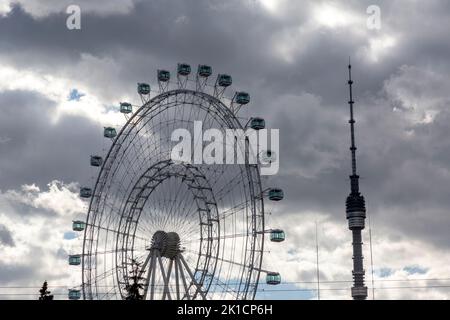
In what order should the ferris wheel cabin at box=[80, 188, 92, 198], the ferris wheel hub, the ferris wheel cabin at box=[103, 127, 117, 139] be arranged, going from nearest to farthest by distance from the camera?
the ferris wheel hub < the ferris wheel cabin at box=[80, 188, 92, 198] < the ferris wheel cabin at box=[103, 127, 117, 139]

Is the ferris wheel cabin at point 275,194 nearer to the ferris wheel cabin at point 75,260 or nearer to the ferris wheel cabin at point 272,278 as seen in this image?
the ferris wheel cabin at point 272,278

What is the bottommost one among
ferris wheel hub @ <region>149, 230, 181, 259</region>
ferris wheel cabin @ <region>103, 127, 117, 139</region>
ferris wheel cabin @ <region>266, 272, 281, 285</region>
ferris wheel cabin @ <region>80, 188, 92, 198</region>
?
ferris wheel cabin @ <region>266, 272, 281, 285</region>

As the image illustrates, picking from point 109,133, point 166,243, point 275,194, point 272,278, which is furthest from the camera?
point 109,133

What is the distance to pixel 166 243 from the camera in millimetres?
77750

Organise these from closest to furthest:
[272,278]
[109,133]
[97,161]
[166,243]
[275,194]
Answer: [166,243], [272,278], [275,194], [97,161], [109,133]

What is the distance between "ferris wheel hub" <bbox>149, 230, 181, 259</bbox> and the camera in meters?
77.8

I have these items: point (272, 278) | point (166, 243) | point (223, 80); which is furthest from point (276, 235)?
point (223, 80)

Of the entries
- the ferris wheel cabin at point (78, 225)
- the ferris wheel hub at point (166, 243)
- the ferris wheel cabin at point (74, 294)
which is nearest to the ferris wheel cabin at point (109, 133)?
the ferris wheel cabin at point (78, 225)

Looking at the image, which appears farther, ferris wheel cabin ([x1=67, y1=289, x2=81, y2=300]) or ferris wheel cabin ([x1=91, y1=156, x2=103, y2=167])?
ferris wheel cabin ([x1=91, y1=156, x2=103, y2=167])

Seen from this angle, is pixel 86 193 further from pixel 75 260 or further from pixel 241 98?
pixel 241 98

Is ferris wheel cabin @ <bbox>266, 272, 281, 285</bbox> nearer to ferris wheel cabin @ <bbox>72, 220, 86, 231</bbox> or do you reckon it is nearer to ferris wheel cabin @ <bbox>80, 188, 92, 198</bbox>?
ferris wheel cabin @ <bbox>72, 220, 86, 231</bbox>

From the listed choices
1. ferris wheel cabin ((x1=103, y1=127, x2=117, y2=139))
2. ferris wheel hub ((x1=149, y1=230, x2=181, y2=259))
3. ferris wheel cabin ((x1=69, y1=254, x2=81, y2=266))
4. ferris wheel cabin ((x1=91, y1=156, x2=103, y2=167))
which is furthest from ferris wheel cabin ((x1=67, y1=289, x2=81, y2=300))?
ferris wheel cabin ((x1=103, y1=127, x2=117, y2=139))
